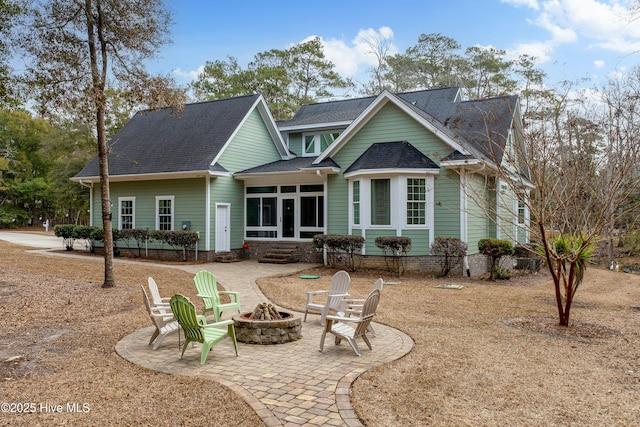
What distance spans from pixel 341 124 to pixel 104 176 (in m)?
11.6

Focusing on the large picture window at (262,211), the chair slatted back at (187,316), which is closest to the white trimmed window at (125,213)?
the large picture window at (262,211)

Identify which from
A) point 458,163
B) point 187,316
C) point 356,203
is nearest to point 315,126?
point 356,203

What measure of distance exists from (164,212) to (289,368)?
14.9m

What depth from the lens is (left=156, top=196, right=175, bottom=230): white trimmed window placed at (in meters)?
18.7

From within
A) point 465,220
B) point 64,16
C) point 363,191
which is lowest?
point 465,220

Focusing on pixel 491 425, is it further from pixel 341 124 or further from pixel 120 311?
pixel 341 124

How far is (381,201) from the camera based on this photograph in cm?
1548

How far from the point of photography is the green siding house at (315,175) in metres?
15.2

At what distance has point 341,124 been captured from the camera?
66.7 feet

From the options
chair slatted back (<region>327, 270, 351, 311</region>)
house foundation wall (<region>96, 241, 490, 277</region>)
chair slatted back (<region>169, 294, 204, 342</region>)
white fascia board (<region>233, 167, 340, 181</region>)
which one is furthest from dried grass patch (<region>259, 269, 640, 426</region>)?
white fascia board (<region>233, 167, 340, 181</region>)

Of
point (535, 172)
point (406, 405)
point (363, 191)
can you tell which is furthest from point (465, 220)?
point (406, 405)

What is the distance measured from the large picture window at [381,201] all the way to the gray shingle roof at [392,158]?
1.94 ft

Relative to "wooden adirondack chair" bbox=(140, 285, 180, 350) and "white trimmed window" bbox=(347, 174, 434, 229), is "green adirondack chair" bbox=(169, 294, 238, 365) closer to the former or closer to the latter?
"wooden adirondack chair" bbox=(140, 285, 180, 350)

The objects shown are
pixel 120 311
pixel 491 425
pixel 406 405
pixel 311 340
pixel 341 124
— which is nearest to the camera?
pixel 491 425
